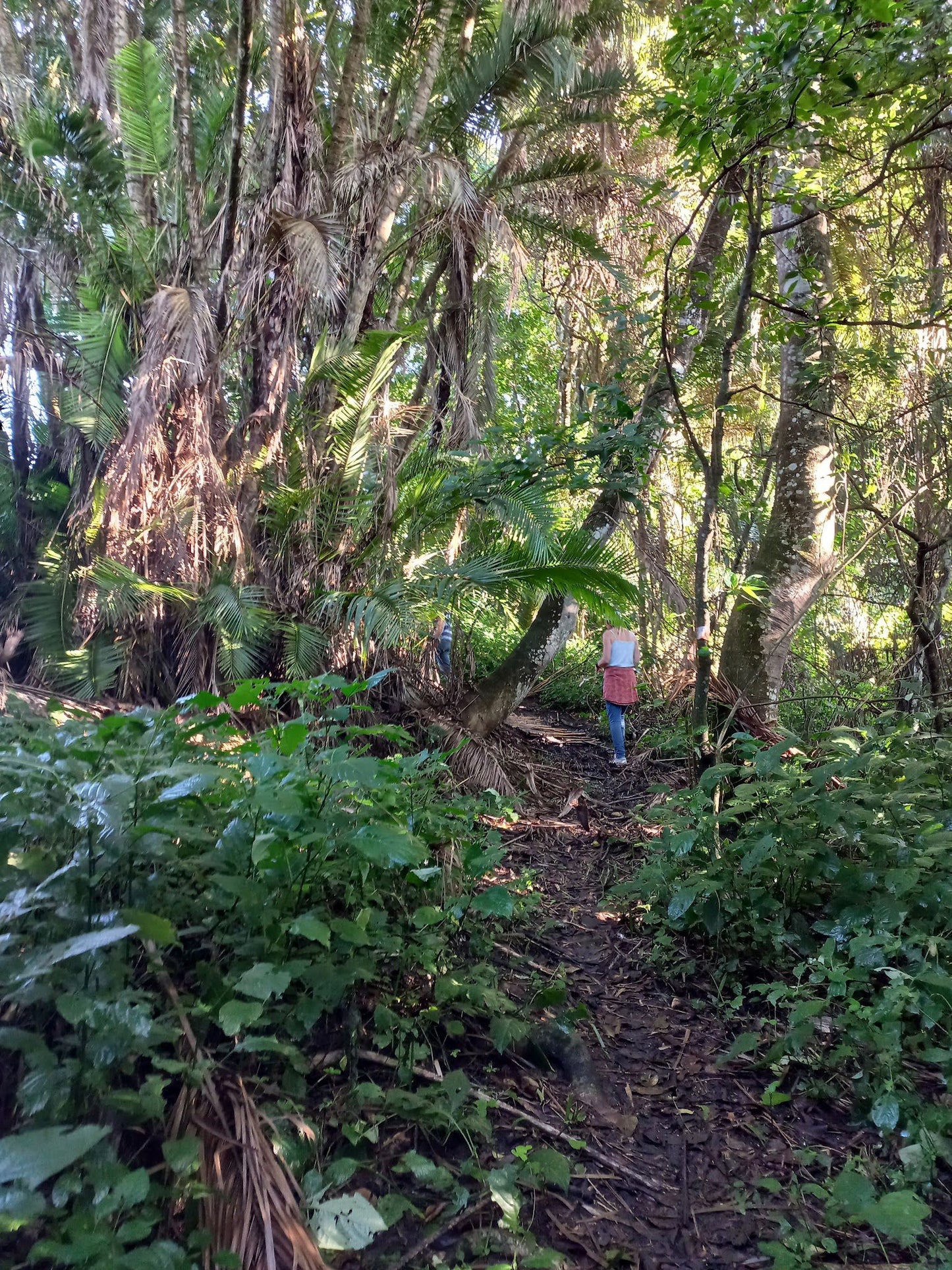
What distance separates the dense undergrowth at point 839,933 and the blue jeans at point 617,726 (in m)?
2.81

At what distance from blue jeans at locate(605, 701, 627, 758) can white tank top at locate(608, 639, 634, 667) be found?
0.36 meters

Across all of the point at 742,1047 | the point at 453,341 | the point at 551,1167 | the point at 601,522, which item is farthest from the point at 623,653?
the point at 551,1167

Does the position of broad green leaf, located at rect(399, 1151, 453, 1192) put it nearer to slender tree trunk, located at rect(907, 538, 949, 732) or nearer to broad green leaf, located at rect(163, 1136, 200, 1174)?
broad green leaf, located at rect(163, 1136, 200, 1174)

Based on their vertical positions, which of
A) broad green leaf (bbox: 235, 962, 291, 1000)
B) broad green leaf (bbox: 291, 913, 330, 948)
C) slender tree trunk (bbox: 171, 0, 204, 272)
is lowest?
broad green leaf (bbox: 235, 962, 291, 1000)

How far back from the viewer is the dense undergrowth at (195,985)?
1547mm

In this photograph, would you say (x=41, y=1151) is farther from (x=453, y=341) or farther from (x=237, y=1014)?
(x=453, y=341)

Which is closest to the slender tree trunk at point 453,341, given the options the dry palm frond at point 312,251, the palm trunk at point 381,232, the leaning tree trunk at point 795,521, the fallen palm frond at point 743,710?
the palm trunk at point 381,232

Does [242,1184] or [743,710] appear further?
[743,710]

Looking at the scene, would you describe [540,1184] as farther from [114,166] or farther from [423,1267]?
[114,166]

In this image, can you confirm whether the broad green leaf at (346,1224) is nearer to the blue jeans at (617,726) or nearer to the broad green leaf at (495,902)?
the broad green leaf at (495,902)

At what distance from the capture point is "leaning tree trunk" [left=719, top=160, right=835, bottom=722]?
5031 millimetres

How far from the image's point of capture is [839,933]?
9.94 feet

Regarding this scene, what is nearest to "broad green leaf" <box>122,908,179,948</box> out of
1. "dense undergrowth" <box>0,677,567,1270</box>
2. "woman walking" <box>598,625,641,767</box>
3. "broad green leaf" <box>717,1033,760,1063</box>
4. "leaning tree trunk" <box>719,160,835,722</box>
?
"dense undergrowth" <box>0,677,567,1270</box>

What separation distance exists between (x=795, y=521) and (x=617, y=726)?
2578 mm
